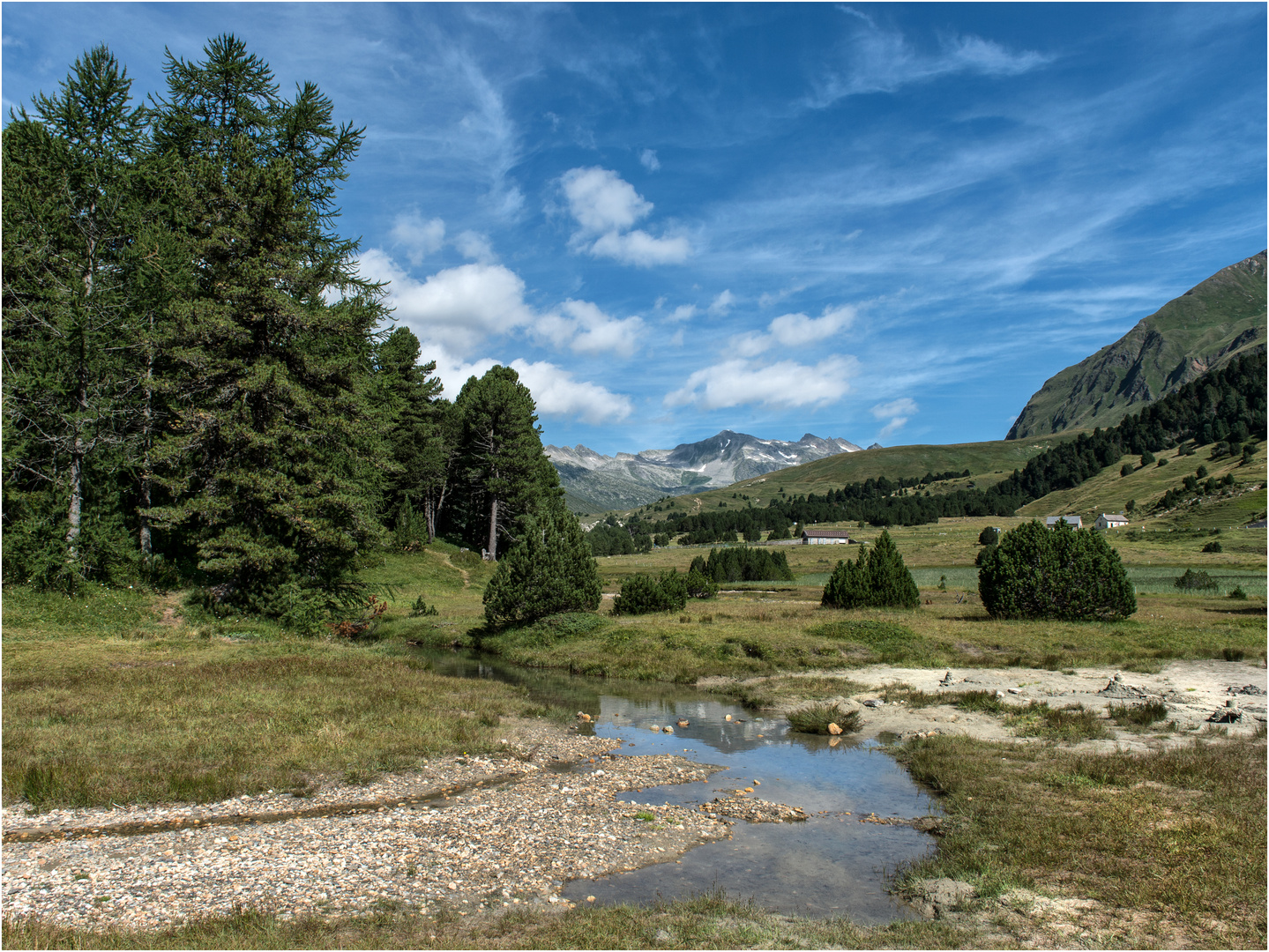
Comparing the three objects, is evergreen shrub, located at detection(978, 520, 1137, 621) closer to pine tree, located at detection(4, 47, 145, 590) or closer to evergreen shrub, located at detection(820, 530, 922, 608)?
evergreen shrub, located at detection(820, 530, 922, 608)

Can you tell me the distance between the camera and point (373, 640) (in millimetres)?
37906

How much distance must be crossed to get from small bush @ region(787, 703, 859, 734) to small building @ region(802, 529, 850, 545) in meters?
145

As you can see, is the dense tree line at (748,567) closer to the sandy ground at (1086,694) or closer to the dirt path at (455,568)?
the dirt path at (455,568)

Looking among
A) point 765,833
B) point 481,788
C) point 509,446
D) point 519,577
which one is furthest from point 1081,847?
point 509,446

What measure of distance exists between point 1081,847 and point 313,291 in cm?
3510

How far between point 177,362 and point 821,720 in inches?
1284

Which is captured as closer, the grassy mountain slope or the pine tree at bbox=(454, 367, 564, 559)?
the pine tree at bbox=(454, 367, 564, 559)

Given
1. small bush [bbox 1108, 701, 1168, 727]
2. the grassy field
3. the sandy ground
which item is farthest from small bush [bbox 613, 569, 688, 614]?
small bush [bbox 1108, 701, 1168, 727]

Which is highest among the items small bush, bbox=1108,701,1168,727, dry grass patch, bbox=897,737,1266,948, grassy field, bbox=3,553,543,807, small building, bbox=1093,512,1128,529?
small building, bbox=1093,512,1128,529

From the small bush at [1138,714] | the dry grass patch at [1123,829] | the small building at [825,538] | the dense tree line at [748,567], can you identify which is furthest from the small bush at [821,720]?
the small building at [825,538]

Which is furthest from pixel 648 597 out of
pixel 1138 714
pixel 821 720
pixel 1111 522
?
pixel 1111 522

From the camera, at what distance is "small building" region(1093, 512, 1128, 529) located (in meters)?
130

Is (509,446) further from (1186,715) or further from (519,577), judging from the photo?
(1186,715)

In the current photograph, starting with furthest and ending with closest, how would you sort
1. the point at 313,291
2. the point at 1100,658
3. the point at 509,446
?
the point at 509,446, the point at 313,291, the point at 1100,658
